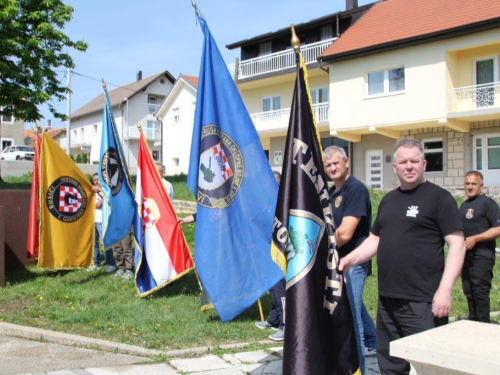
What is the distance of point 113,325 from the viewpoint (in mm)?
6438

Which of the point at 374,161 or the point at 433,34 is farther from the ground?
the point at 433,34

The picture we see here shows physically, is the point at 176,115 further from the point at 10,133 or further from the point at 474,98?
the point at 474,98

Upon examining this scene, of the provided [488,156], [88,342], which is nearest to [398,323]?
[88,342]

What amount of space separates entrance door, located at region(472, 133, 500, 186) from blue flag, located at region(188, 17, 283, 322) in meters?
17.5

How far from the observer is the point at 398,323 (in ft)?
12.3

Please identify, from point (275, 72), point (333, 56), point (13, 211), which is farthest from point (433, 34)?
point (13, 211)

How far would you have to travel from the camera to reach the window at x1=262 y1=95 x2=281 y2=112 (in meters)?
29.5

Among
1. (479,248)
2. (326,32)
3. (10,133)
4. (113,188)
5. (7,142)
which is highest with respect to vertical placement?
(326,32)

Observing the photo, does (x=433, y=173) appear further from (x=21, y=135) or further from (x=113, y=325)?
(x=21, y=135)

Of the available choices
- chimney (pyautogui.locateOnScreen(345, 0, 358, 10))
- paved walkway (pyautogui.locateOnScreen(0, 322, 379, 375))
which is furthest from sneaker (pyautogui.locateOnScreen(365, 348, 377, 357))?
chimney (pyautogui.locateOnScreen(345, 0, 358, 10))

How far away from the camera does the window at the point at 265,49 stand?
99.7ft

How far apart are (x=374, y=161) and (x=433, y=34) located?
6.46 meters

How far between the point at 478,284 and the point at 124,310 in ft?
14.9

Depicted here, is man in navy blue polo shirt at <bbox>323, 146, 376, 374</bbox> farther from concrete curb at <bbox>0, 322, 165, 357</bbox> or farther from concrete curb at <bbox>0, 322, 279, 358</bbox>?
concrete curb at <bbox>0, 322, 165, 357</bbox>
